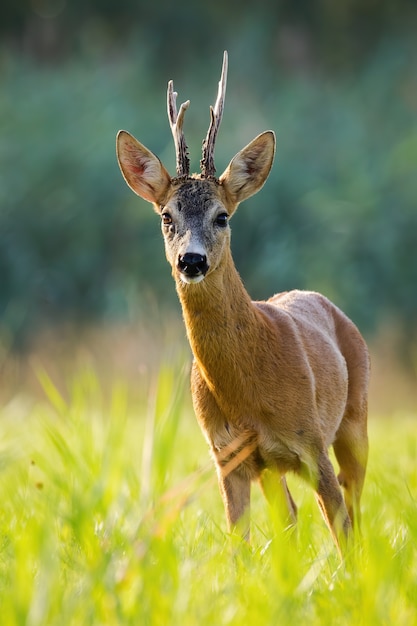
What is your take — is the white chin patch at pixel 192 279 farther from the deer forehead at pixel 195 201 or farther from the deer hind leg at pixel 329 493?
the deer hind leg at pixel 329 493

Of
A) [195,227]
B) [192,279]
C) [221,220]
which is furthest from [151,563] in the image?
[221,220]

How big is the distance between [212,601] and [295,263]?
19.1 metres

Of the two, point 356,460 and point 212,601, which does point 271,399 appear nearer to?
point 356,460

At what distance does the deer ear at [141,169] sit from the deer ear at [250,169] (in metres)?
0.32

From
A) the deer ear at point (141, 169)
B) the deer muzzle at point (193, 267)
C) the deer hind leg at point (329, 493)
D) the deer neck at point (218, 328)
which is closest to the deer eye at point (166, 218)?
the deer ear at point (141, 169)

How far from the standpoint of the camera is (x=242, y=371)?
5496mm

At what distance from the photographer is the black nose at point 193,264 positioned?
5.30 meters

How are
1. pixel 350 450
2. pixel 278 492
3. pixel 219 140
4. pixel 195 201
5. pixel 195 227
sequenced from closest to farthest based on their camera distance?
pixel 278 492, pixel 195 227, pixel 195 201, pixel 350 450, pixel 219 140

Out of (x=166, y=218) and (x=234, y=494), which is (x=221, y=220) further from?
(x=234, y=494)

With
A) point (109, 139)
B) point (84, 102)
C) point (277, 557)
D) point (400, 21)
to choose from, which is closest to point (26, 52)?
point (84, 102)

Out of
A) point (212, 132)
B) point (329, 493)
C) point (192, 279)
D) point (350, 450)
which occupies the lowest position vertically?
point (350, 450)

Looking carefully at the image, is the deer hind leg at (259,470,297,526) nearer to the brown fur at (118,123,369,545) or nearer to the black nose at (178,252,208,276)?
the brown fur at (118,123,369,545)

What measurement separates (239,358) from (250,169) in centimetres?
124

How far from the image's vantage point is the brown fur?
5426 mm
